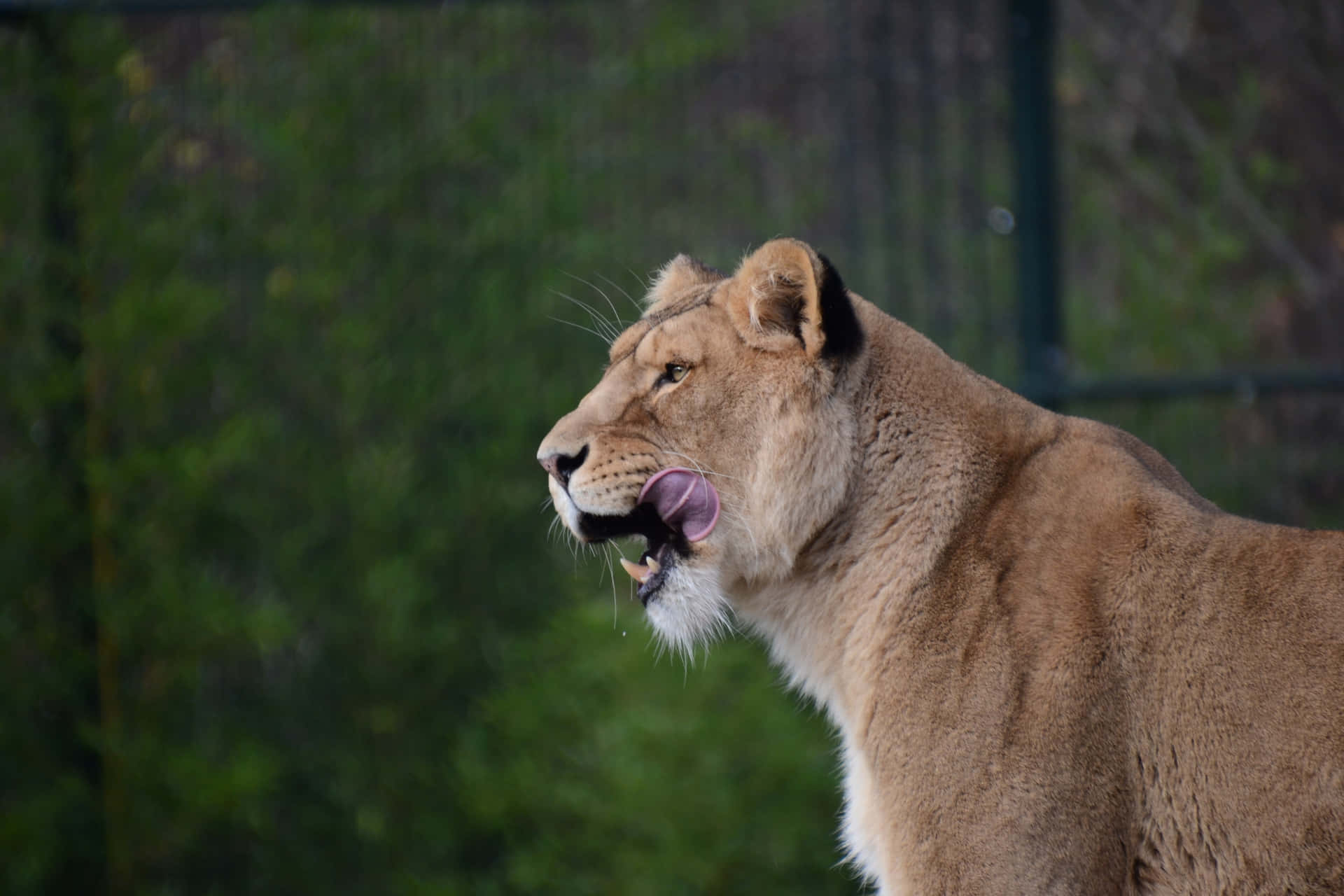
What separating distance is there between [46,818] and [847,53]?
452cm

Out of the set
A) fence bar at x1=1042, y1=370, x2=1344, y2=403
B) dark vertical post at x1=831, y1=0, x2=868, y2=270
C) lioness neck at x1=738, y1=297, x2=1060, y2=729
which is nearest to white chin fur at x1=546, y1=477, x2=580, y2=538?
lioness neck at x1=738, y1=297, x2=1060, y2=729

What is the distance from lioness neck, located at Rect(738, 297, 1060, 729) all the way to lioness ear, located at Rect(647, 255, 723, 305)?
49 cm

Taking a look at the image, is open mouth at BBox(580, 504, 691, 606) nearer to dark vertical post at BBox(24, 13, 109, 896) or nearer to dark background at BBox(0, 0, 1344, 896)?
dark background at BBox(0, 0, 1344, 896)

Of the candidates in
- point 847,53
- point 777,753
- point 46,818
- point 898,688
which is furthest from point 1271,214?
point 46,818

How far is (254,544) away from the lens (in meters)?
5.61

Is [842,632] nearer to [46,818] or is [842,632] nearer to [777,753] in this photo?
[777,753]

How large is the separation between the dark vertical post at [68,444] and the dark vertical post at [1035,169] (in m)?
3.81

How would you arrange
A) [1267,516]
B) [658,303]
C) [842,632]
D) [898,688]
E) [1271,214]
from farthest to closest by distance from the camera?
[1271,214], [1267,516], [658,303], [842,632], [898,688]

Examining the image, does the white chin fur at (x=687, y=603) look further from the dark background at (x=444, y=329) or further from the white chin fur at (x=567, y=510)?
the dark background at (x=444, y=329)

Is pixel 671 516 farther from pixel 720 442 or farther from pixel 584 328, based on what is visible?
pixel 584 328

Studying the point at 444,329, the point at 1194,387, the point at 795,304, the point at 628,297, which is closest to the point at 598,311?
the point at 444,329

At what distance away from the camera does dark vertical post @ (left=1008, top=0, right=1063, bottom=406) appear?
5344 millimetres

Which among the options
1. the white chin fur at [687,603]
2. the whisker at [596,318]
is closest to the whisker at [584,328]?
the whisker at [596,318]

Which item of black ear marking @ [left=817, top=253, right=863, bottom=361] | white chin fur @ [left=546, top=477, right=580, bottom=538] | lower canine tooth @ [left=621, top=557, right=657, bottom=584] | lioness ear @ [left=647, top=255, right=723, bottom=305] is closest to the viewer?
black ear marking @ [left=817, top=253, right=863, bottom=361]
